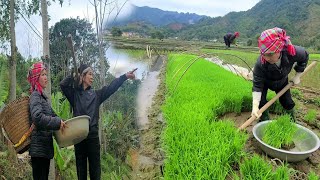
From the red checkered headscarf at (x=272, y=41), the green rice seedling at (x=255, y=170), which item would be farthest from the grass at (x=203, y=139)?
the red checkered headscarf at (x=272, y=41)

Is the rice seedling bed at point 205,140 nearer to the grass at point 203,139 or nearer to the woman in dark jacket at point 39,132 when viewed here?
the grass at point 203,139

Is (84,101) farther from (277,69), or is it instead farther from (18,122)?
(277,69)

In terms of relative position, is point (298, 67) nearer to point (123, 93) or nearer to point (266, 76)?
point (266, 76)

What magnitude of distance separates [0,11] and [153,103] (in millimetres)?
4520

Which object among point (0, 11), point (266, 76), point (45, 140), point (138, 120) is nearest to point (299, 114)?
point (266, 76)

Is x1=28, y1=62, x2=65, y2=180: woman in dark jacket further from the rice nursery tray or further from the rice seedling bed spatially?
the rice nursery tray

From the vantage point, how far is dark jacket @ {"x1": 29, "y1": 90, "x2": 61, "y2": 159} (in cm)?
265

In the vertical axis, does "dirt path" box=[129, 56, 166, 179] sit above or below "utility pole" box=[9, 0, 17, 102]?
below

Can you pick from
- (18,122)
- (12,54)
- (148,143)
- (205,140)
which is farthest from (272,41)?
(12,54)

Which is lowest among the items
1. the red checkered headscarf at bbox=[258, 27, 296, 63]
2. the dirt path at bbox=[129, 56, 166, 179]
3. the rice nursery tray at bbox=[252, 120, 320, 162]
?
the dirt path at bbox=[129, 56, 166, 179]

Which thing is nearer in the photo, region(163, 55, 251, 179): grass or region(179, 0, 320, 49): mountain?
region(163, 55, 251, 179): grass

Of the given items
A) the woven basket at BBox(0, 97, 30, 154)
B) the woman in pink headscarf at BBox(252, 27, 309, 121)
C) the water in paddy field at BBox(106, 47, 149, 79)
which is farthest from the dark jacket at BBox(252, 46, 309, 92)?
the water in paddy field at BBox(106, 47, 149, 79)

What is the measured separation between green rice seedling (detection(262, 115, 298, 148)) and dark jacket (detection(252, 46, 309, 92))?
56 cm

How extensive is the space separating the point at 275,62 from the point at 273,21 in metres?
47.2
